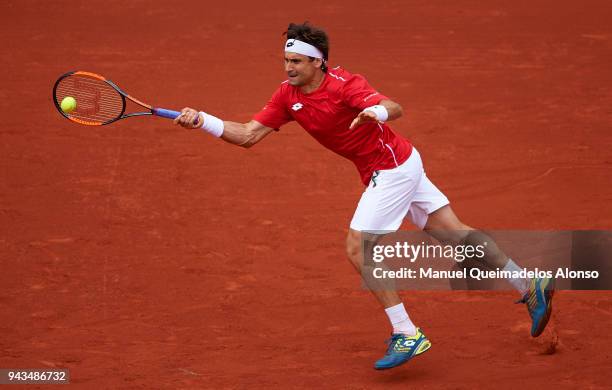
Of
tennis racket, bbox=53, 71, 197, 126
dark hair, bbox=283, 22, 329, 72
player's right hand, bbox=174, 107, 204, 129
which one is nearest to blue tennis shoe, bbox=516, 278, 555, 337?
dark hair, bbox=283, 22, 329, 72

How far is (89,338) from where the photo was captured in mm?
7102

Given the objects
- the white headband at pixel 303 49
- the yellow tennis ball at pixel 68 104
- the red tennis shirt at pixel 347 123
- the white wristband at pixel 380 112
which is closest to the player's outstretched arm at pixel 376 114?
the white wristband at pixel 380 112

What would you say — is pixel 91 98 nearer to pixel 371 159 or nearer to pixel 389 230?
pixel 371 159

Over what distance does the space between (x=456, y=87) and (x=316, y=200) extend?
10.3 ft

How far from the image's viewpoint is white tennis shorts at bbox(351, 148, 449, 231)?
655 centimetres

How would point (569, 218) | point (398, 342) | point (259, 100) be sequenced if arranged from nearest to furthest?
1. point (398, 342)
2. point (569, 218)
3. point (259, 100)

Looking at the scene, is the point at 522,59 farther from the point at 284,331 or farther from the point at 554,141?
the point at 284,331

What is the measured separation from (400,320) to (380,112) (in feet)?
4.34

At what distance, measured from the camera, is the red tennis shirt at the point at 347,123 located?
21.6 ft

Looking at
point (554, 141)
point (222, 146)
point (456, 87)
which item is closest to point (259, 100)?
point (222, 146)

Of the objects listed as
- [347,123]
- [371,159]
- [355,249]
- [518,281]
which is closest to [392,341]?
[355,249]

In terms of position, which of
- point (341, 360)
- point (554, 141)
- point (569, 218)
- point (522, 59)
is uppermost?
point (522, 59)

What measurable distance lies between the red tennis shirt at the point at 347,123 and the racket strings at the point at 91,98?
1308 mm

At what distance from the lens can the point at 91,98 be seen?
718 cm
